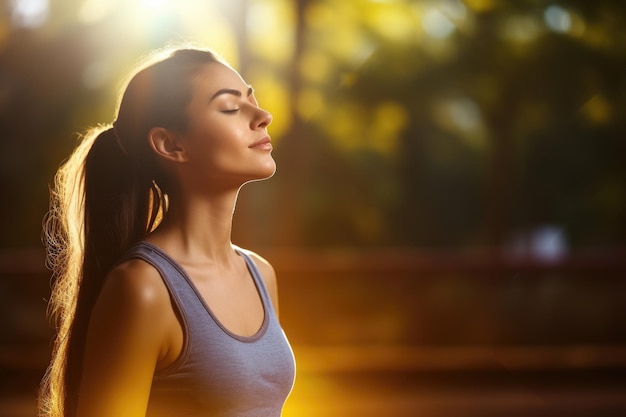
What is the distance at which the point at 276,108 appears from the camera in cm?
2103

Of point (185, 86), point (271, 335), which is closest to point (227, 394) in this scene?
point (271, 335)

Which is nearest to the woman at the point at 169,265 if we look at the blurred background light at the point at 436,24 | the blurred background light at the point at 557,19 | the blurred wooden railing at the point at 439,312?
the blurred wooden railing at the point at 439,312

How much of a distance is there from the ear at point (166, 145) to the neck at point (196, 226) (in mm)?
84

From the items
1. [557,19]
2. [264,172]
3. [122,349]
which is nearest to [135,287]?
[122,349]

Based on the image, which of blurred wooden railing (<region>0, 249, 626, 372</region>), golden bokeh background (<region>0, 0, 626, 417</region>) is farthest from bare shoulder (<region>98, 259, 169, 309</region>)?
blurred wooden railing (<region>0, 249, 626, 372</region>)

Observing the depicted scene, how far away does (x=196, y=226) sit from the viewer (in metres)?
1.89

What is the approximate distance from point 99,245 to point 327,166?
23952 millimetres

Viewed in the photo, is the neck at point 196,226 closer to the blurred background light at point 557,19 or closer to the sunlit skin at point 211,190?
the sunlit skin at point 211,190

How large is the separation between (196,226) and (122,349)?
13.7 inches

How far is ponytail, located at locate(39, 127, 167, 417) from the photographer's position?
189 cm

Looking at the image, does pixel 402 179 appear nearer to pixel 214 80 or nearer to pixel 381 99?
pixel 381 99

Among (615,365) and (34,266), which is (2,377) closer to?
(34,266)

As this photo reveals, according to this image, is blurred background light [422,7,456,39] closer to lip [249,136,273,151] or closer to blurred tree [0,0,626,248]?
blurred tree [0,0,626,248]

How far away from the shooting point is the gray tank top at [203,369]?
1717 mm
